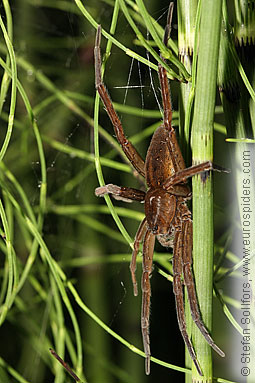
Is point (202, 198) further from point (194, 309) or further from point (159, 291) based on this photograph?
point (159, 291)

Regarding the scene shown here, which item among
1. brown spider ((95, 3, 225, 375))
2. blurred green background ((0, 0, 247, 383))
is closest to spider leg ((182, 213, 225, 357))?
brown spider ((95, 3, 225, 375))

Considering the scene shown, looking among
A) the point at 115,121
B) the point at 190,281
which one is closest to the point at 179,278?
the point at 190,281

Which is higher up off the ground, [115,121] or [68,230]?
[115,121]

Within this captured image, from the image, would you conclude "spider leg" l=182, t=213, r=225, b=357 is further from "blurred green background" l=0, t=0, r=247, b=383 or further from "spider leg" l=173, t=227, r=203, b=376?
"blurred green background" l=0, t=0, r=247, b=383

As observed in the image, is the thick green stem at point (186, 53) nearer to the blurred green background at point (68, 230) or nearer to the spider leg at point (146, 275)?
the spider leg at point (146, 275)

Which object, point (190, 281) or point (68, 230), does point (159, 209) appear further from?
point (68, 230)

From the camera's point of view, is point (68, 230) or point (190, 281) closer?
point (190, 281)
